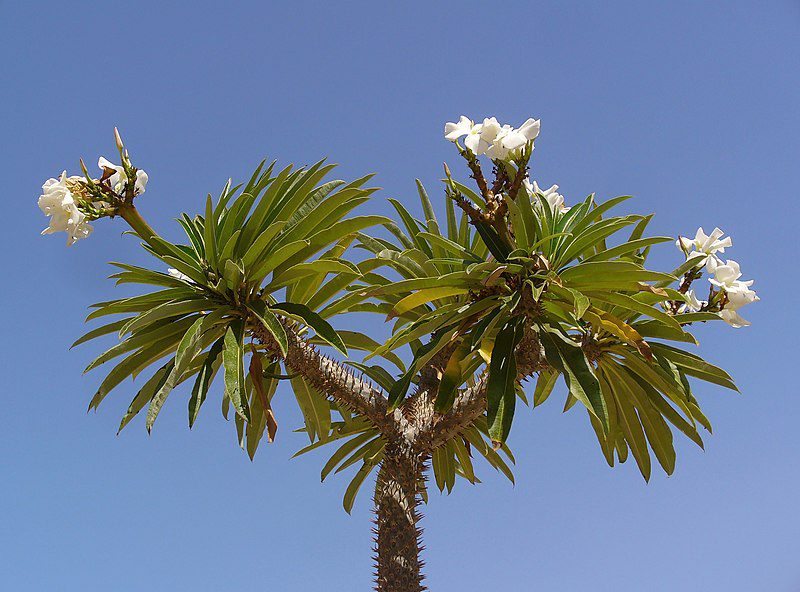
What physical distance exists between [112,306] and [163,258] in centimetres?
63

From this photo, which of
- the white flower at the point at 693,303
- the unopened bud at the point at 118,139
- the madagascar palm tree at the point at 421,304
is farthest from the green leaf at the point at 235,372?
the white flower at the point at 693,303

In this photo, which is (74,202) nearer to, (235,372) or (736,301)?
(235,372)

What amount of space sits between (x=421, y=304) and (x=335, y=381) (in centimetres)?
67

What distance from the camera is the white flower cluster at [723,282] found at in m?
3.89

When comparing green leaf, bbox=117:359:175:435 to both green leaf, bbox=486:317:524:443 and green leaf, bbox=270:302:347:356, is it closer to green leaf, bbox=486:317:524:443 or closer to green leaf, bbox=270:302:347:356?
green leaf, bbox=270:302:347:356

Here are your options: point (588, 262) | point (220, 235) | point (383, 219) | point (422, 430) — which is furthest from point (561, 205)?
point (220, 235)

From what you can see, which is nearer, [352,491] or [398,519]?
[398,519]

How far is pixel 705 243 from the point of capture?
4.07 meters

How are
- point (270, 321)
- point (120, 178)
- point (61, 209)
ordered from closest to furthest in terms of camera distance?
point (61, 209) → point (270, 321) → point (120, 178)

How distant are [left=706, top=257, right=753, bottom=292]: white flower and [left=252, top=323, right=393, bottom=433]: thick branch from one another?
1.93 metres

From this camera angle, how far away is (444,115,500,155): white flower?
353 centimetres

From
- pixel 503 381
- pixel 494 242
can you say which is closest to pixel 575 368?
pixel 503 381

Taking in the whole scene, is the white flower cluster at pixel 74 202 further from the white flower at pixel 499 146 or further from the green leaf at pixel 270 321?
the white flower at pixel 499 146

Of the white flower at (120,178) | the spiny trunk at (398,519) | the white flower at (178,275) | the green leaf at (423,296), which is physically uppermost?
the white flower at (120,178)
